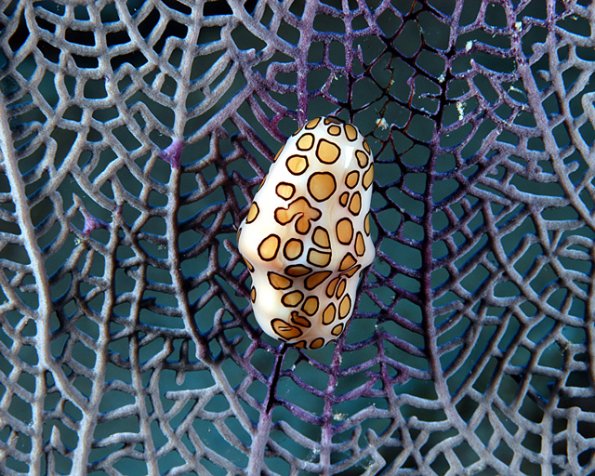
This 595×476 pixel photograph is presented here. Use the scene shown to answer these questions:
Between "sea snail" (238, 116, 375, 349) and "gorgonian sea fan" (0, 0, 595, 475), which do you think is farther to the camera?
"gorgonian sea fan" (0, 0, 595, 475)

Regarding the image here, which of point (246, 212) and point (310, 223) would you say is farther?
point (246, 212)

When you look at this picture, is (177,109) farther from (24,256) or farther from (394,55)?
(24,256)

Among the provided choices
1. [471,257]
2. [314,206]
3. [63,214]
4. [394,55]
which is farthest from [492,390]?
[63,214]

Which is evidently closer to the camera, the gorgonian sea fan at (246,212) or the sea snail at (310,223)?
the sea snail at (310,223)
